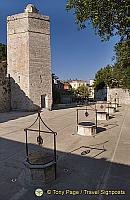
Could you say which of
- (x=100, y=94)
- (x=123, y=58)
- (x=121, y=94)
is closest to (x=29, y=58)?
(x=123, y=58)

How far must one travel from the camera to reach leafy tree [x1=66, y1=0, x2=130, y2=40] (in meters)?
7.38

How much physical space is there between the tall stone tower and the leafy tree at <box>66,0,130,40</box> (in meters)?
18.8

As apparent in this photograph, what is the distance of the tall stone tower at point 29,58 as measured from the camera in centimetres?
2742

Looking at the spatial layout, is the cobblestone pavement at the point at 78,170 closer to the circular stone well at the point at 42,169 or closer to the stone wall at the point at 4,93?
the circular stone well at the point at 42,169

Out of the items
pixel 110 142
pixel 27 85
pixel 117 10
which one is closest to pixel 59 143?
pixel 110 142

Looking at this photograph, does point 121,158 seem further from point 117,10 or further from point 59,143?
point 117,10

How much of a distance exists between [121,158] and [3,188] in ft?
14.5

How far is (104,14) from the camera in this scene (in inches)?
314

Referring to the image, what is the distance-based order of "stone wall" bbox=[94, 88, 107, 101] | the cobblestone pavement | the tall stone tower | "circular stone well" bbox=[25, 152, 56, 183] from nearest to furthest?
1. the cobblestone pavement
2. "circular stone well" bbox=[25, 152, 56, 183]
3. the tall stone tower
4. "stone wall" bbox=[94, 88, 107, 101]

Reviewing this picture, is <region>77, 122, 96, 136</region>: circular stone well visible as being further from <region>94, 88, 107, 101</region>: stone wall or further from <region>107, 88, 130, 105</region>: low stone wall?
<region>94, 88, 107, 101</region>: stone wall

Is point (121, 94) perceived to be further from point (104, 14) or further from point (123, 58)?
point (104, 14)

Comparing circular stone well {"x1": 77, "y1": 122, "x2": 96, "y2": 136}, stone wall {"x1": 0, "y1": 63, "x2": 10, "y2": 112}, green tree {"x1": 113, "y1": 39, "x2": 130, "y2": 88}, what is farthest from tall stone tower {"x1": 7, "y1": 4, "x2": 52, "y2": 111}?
circular stone well {"x1": 77, "y1": 122, "x2": 96, "y2": 136}

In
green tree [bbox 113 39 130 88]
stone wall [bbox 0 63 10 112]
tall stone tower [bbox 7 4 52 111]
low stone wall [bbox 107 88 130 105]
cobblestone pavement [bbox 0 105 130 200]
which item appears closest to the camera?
cobblestone pavement [bbox 0 105 130 200]

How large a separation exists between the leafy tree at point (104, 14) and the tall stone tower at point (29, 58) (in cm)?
1884
